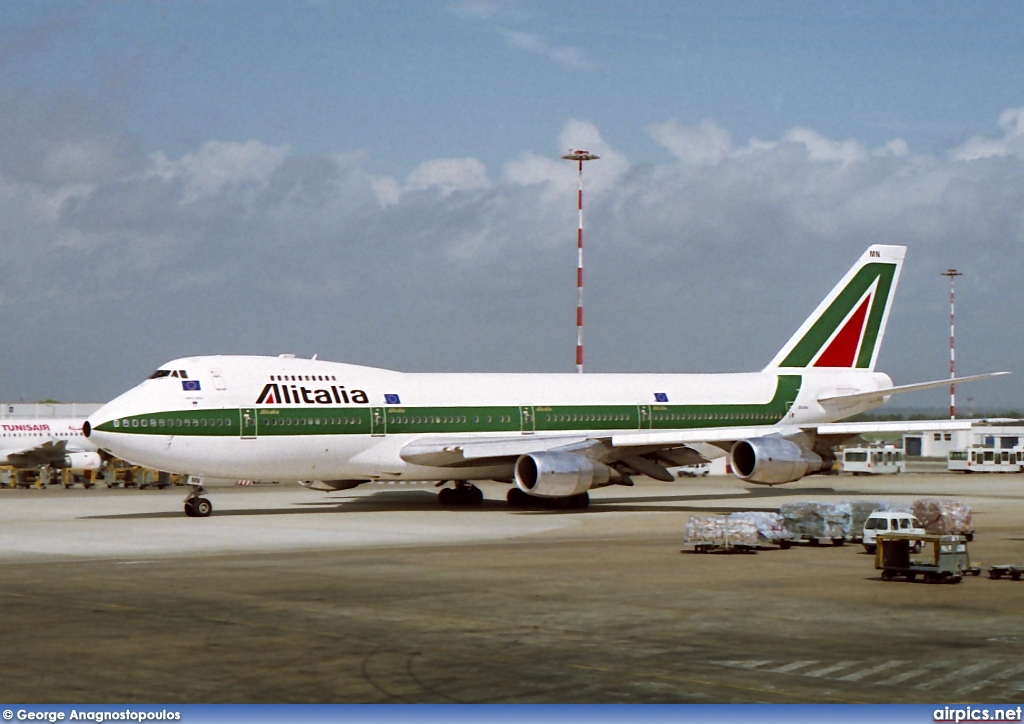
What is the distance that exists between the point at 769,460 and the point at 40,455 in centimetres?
4928

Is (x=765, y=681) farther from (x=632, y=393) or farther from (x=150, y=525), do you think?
(x=632, y=393)

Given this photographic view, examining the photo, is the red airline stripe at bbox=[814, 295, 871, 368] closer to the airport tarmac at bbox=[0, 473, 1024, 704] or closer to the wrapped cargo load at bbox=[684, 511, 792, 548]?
the airport tarmac at bbox=[0, 473, 1024, 704]

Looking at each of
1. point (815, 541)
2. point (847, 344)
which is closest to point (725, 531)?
point (815, 541)

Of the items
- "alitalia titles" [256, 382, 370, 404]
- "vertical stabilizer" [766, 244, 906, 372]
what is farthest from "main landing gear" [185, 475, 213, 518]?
"vertical stabilizer" [766, 244, 906, 372]

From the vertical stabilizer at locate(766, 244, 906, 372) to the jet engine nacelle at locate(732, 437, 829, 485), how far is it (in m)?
12.8

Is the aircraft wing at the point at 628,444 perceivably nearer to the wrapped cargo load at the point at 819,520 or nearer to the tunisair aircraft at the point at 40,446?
the wrapped cargo load at the point at 819,520

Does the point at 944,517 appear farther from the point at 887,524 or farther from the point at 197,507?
the point at 197,507

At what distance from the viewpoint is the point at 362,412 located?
147 ft

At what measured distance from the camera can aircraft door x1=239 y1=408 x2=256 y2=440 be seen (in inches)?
1674

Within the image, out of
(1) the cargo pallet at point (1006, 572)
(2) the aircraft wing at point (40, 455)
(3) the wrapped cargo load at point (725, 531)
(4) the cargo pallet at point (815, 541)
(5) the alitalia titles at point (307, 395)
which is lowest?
(1) the cargo pallet at point (1006, 572)

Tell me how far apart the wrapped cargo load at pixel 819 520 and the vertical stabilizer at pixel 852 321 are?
76.7ft

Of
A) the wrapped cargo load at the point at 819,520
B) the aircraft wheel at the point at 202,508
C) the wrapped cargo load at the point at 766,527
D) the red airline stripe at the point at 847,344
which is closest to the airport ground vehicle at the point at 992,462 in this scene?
the red airline stripe at the point at 847,344

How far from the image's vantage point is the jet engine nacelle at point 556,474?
43.2 meters

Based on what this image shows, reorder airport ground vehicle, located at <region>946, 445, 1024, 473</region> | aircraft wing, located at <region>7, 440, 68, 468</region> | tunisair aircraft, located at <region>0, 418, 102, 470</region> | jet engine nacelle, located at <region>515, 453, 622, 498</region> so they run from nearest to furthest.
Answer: jet engine nacelle, located at <region>515, 453, 622, 498</region>, tunisair aircraft, located at <region>0, 418, 102, 470</region>, aircraft wing, located at <region>7, 440, 68, 468</region>, airport ground vehicle, located at <region>946, 445, 1024, 473</region>
